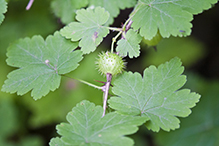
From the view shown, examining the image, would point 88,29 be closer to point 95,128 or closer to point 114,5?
point 114,5

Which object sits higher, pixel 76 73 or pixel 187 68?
pixel 76 73

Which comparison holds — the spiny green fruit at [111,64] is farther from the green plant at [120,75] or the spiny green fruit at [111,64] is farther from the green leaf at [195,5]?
the green leaf at [195,5]

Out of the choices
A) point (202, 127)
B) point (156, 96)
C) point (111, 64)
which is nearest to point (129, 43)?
point (111, 64)

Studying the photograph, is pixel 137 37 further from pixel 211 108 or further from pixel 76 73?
pixel 211 108

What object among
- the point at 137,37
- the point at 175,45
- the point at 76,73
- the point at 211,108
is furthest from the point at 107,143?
the point at 175,45

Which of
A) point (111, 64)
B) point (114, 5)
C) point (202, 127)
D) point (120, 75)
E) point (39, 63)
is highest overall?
point (114, 5)

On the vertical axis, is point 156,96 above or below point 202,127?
above
